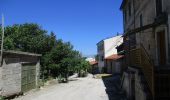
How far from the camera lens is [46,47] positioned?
42.9 m

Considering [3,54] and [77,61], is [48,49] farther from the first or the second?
[3,54]

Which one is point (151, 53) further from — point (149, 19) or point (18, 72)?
point (18, 72)

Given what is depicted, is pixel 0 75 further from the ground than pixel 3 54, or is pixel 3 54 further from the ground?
pixel 3 54

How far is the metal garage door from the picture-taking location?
25625 millimetres

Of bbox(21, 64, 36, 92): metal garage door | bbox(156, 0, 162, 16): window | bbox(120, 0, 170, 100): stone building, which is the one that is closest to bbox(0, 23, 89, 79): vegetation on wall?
bbox(21, 64, 36, 92): metal garage door

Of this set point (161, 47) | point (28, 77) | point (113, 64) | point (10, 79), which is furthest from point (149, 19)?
point (113, 64)

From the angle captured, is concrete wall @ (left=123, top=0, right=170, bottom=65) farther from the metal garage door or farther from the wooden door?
the metal garage door

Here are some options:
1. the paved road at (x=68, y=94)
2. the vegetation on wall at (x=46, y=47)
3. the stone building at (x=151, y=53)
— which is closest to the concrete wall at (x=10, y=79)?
the paved road at (x=68, y=94)

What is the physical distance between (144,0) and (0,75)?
11055 millimetres

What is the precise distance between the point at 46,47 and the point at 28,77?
52.3 feet

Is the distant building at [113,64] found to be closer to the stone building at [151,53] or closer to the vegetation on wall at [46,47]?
the vegetation on wall at [46,47]

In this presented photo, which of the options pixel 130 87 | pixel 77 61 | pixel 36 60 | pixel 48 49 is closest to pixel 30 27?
pixel 48 49

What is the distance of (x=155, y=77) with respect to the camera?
40.7 feet

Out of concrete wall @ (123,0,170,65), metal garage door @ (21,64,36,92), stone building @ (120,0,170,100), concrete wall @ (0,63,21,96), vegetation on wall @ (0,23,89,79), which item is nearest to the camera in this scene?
stone building @ (120,0,170,100)
